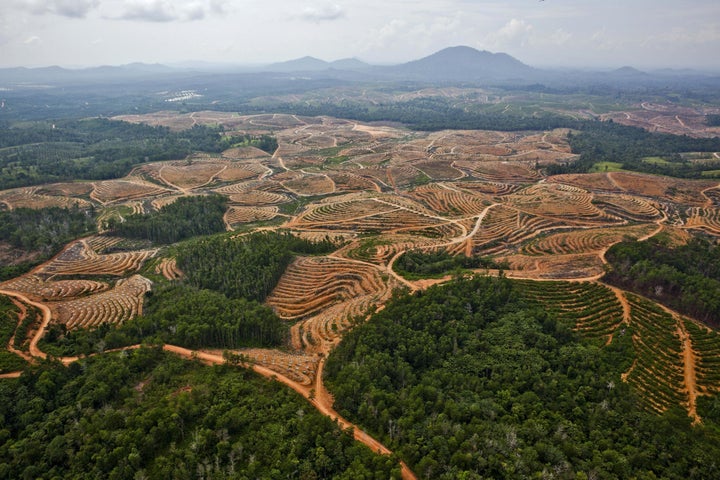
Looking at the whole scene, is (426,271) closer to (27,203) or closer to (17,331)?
(17,331)

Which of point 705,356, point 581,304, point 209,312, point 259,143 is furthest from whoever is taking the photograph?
point 259,143

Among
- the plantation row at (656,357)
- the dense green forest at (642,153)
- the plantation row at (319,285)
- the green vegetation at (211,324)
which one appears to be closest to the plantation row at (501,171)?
the dense green forest at (642,153)

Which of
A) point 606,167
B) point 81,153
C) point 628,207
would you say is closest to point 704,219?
point 628,207

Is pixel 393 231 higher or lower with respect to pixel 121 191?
lower

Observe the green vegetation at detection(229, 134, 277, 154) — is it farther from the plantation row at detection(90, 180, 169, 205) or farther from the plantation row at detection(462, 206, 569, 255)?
the plantation row at detection(462, 206, 569, 255)

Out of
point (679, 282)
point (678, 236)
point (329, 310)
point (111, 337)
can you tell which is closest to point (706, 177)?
point (678, 236)

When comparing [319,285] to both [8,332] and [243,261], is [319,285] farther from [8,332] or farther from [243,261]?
[8,332]
